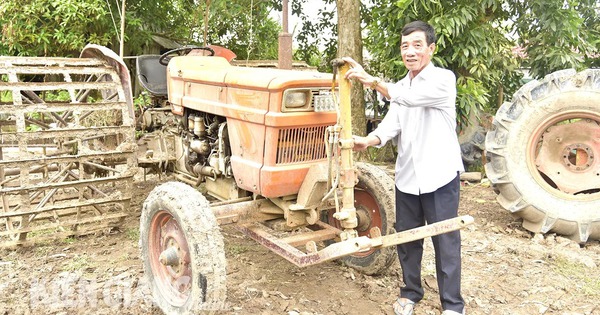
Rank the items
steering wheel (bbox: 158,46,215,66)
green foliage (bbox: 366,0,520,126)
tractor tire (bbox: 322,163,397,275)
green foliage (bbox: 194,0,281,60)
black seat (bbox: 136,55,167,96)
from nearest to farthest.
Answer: tractor tire (bbox: 322,163,397,275), steering wheel (bbox: 158,46,215,66), black seat (bbox: 136,55,167,96), green foliage (bbox: 366,0,520,126), green foliage (bbox: 194,0,281,60)

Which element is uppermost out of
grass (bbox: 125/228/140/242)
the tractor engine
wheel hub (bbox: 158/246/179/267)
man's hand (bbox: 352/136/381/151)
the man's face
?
the man's face

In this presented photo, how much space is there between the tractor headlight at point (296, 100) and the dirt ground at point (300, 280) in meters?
1.18

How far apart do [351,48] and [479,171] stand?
7.06 ft

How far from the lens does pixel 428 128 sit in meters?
2.87

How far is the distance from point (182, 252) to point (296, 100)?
106 cm

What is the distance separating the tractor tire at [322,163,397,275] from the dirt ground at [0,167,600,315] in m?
0.12

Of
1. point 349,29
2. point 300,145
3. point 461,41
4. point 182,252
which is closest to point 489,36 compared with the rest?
point 461,41

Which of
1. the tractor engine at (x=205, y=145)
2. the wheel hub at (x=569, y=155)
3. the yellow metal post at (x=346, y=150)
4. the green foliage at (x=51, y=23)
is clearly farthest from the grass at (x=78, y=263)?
the green foliage at (x=51, y=23)

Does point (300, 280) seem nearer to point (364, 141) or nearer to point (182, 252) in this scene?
point (182, 252)

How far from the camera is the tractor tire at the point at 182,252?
9.04 feet

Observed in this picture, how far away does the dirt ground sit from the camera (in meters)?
3.25

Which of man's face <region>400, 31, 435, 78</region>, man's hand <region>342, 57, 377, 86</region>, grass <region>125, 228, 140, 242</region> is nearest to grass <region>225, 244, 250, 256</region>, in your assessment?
grass <region>125, 228, 140, 242</region>

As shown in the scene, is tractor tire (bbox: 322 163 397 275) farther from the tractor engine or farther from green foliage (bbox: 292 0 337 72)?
green foliage (bbox: 292 0 337 72)

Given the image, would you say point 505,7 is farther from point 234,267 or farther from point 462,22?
point 234,267
